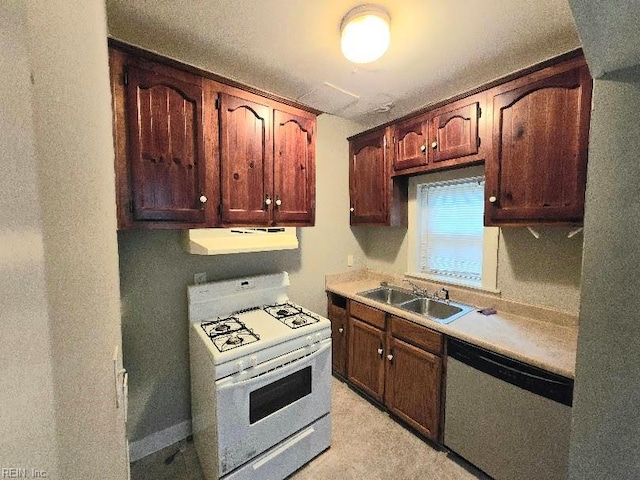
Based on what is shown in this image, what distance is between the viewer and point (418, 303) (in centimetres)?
233

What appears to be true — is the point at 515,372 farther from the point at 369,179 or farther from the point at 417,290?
the point at 369,179

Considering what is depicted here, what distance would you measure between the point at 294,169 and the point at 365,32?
948 mm

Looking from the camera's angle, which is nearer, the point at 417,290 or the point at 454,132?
the point at 454,132

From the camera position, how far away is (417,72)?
192 cm

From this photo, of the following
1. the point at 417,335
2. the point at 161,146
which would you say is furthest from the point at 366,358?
the point at 161,146

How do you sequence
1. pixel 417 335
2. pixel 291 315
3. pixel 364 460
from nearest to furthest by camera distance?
pixel 364 460 < pixel 417 335 < pixel 291 315

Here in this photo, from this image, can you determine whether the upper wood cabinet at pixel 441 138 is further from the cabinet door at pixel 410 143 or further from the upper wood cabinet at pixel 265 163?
the upper wood cabinet at pixel 265 163

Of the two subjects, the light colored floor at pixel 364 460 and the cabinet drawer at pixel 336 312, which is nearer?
the light colored floor at pixel 364 460

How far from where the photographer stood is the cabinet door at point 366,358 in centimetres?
208

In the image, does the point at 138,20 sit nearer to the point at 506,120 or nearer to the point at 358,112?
the point at 358,112

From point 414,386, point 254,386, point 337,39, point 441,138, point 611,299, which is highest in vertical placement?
point 337,39

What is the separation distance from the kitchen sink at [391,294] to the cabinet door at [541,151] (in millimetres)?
1029

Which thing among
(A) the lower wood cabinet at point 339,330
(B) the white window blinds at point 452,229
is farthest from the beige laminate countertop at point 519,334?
(A) the lower wood cabinet at point 339,330

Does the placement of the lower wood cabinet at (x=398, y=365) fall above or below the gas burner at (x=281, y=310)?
below
